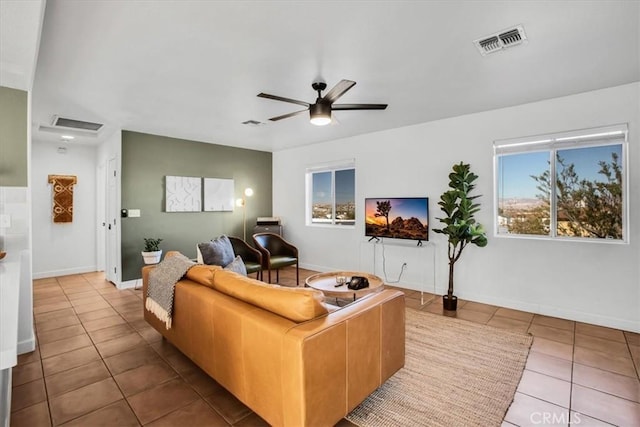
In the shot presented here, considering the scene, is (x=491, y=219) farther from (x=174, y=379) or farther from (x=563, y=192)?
(x=174, y=379)

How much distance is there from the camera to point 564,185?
11.9 ft

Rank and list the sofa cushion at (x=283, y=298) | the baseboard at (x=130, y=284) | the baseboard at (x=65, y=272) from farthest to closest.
→ the baseboard at (x=65, y=272) < the baseboard at (x=130, y=284) < the sofa cushion at (x=283, y=298)

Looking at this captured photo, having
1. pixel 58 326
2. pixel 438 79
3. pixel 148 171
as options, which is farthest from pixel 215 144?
pixel 438 79

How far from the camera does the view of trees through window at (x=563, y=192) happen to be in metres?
Answer: 3.34

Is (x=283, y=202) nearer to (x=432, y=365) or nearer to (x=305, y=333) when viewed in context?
(x=432, y=365)

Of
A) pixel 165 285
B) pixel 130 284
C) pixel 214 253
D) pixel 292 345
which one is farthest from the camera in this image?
pixel 130 284

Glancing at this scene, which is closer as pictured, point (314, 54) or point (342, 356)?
point (342, 356)

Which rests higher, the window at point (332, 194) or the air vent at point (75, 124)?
the air vent at point (75, 124)

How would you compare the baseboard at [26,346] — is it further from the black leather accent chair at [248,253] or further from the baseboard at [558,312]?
the baseboard at [558,312]

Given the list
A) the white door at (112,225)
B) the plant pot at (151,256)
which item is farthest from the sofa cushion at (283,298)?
the white door at (112,225)

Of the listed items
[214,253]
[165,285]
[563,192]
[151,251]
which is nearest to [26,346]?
[165,285]

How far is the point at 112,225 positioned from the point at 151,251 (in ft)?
3.18

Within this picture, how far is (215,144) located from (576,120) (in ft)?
17.8

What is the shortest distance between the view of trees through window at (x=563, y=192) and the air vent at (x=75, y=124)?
571cm
